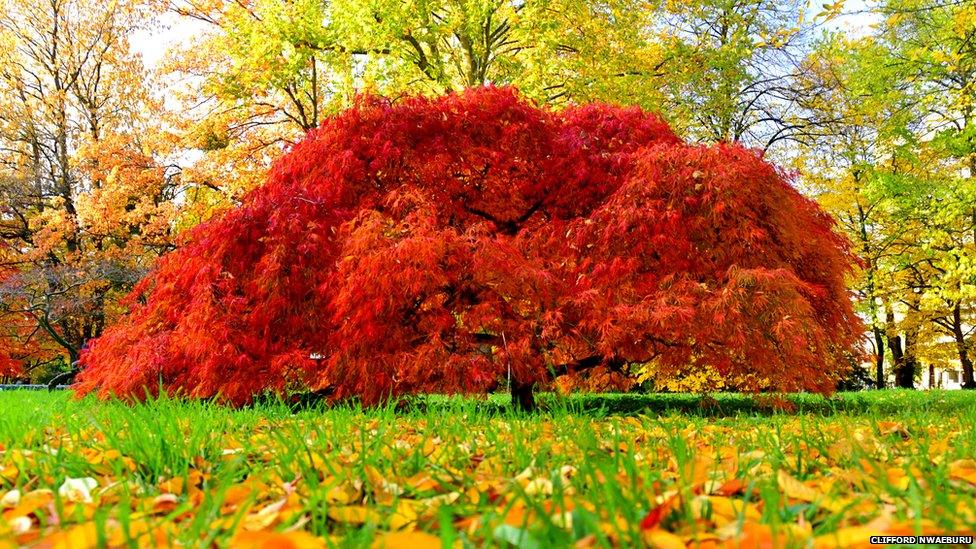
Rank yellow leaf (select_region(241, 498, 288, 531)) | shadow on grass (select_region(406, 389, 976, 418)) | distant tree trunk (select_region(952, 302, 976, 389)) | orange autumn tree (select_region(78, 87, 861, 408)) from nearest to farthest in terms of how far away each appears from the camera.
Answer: yellow leaf (select_region(241, 498, 288, 531)) → shadow on grass (select_region(406, 389, 976, 418)) → orange autumn tree (select_region(78, 87, 861, 408)) → distant tree trunk (select_region(952, 302, 976, 389))

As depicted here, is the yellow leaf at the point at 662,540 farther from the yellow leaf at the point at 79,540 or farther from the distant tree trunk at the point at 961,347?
the distant tree trunk at the point at 961,347

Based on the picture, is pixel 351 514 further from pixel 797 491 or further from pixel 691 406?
pixel 691 406

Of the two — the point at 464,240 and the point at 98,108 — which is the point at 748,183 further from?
the point at 98,108

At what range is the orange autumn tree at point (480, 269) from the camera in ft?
15.7

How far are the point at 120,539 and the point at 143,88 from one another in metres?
16.9

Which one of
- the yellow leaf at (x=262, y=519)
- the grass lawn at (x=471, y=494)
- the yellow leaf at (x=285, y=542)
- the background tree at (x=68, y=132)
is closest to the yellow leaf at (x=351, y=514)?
the grass lawn at (x=471, y=494)

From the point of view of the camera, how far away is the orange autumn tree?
15.7 ft

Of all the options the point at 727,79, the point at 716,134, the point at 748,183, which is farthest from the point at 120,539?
the point at 716,134

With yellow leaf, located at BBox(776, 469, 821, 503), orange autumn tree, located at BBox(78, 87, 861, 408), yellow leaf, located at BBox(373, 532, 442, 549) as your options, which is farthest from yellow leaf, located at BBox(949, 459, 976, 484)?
orange autumn tree, located at BBox(78, 87, 861, 408)

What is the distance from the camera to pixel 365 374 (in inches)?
188

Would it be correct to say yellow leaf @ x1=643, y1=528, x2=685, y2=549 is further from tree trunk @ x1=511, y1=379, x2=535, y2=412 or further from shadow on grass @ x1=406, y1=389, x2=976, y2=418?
tree trunk @ x1=511, y1=379, x2=535, y2=412

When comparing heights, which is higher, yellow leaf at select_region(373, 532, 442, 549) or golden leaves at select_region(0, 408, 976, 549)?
yellow leaf at select_region(373, 532, 442, 549)

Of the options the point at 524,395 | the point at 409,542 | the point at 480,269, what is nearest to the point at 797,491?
the point at 409,542

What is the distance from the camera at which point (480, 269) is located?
4.79 m
